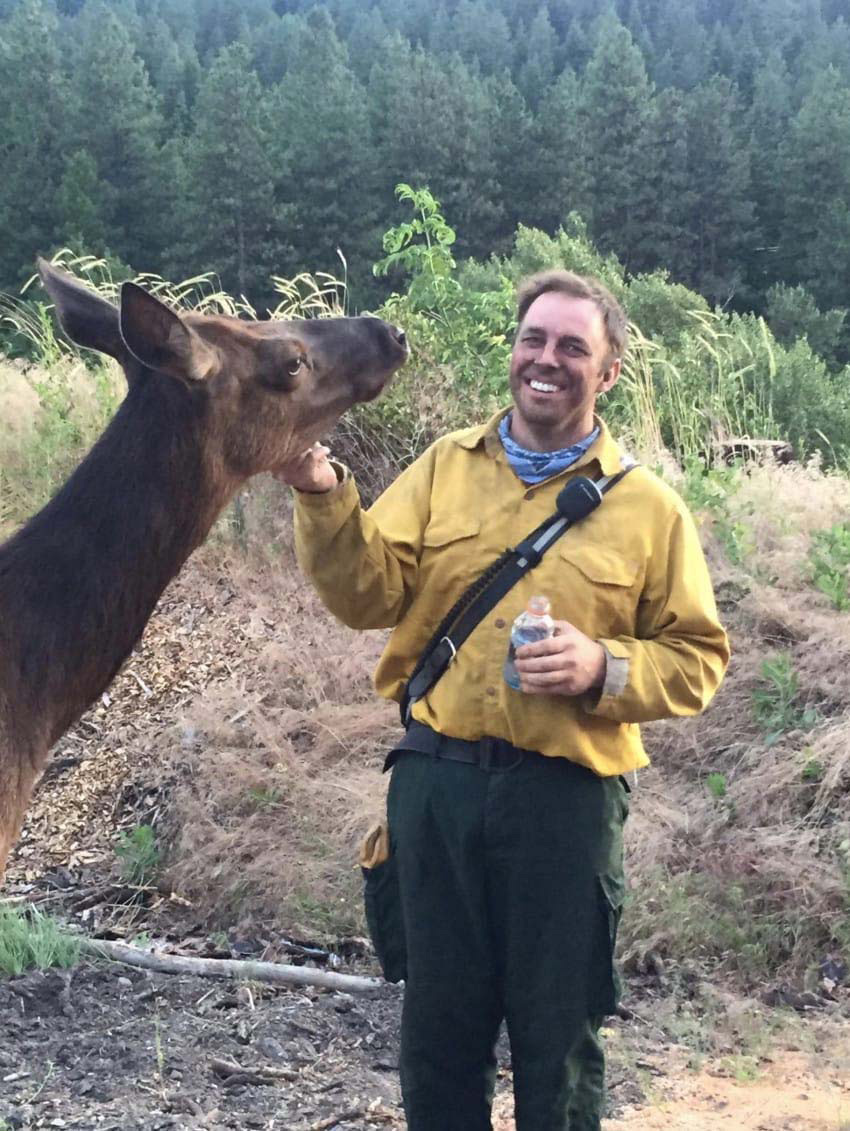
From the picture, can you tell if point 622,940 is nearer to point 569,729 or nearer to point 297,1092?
point 297,1092

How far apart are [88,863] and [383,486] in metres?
3.35

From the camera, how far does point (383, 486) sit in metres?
8.57

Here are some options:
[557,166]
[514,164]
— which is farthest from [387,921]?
[514,164]

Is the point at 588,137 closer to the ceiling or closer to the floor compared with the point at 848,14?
closer to the floor

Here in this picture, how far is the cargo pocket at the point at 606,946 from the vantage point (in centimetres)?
295

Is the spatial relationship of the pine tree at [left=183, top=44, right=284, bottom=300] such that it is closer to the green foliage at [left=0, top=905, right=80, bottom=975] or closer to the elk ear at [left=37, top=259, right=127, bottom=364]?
the green foliage at [left=0, top=905, right=80, bottom=975]

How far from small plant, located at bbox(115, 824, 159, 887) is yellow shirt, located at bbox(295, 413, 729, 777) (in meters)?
3.54

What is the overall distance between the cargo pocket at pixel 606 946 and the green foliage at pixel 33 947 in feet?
9.07

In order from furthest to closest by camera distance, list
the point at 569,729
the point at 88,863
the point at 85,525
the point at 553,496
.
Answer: the point at 88,863, the point at 85,525, the point at 553,496, the point at 569,729

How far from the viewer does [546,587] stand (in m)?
2.91

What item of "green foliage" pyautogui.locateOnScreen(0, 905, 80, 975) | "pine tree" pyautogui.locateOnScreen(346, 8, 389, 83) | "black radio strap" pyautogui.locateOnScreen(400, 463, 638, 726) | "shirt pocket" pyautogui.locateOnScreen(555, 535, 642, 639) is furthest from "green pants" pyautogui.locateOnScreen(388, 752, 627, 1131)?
"pine tree" pyautogui.locateOnScreen(346, 8, 389, 83)

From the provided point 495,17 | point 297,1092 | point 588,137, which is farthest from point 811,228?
point 297,1092

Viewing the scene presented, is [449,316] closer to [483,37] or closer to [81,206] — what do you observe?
[81,206]

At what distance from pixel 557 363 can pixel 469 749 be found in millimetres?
943
